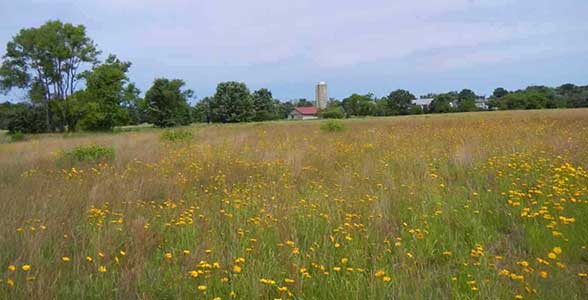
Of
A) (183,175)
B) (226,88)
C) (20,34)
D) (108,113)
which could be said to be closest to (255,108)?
(226,88)

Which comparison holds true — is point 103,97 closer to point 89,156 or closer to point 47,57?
point 47,57

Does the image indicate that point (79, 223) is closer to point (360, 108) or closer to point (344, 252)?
point (344, 252)

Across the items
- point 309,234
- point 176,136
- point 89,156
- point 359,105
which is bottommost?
point 309,234

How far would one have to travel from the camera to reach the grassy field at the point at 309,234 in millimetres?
2646

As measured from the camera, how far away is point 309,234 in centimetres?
373

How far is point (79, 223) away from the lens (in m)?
4.02

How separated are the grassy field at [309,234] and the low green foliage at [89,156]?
2372 millimetres

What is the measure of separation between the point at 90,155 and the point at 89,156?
0.67ft

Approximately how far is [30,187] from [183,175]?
2.33 meters

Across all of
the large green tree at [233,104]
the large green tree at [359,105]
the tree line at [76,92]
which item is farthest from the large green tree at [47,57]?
the large green tree at [359,105]

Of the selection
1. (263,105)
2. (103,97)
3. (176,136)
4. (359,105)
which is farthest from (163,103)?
(359,105)

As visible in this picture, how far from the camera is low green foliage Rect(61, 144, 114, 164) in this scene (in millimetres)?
9109

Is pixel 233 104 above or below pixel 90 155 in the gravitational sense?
above

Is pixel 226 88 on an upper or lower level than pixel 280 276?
upper
